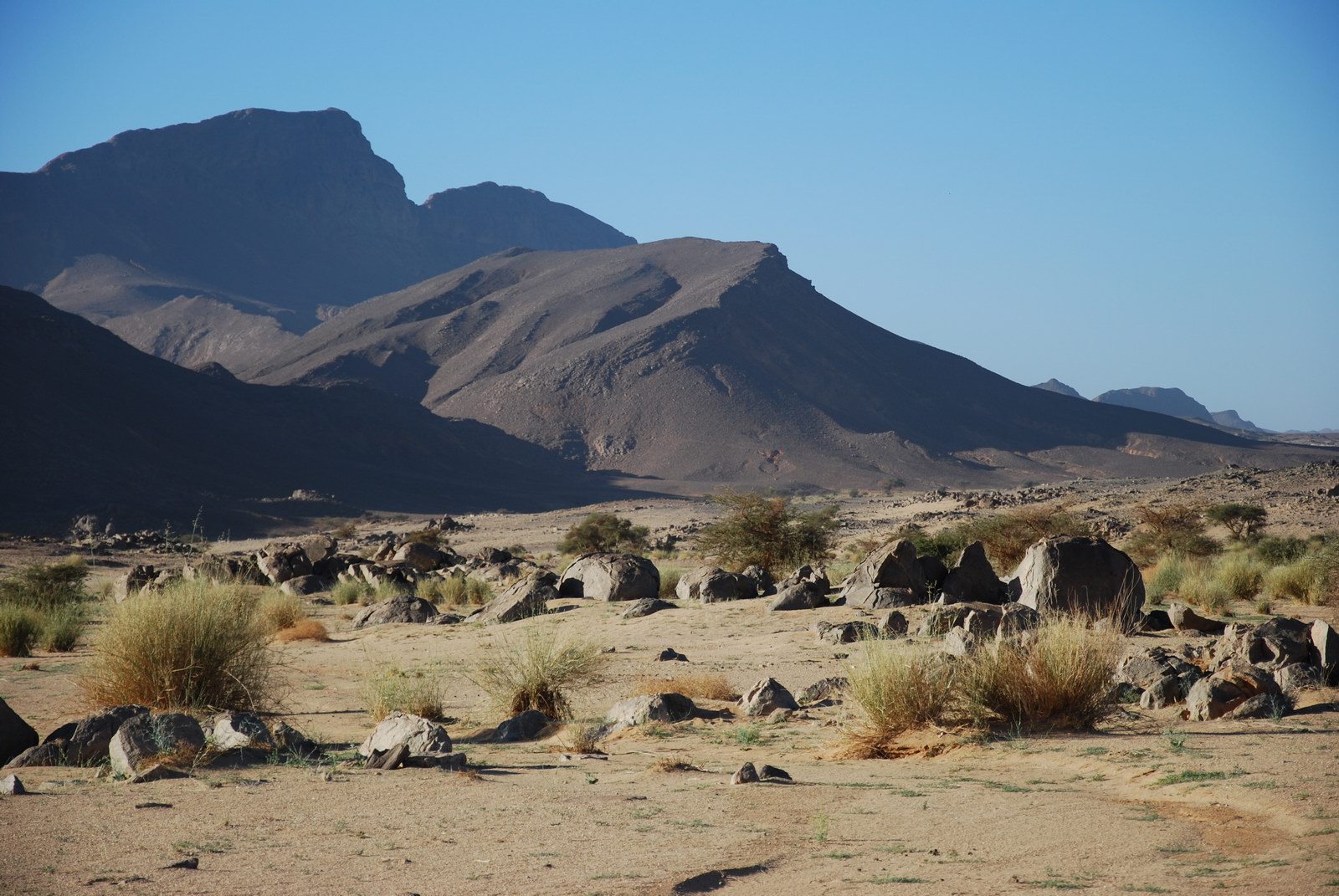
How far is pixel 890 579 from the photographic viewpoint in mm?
18562

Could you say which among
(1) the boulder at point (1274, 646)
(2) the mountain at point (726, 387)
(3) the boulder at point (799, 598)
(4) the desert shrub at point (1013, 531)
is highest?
(2) the mountain at point (726, 387)

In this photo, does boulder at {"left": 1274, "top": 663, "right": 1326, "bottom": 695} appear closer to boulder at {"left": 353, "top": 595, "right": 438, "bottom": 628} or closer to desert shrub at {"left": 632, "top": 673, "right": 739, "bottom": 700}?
desert shrub at {"left": 632, "top": 673, "right": 739, "bottom": 700}

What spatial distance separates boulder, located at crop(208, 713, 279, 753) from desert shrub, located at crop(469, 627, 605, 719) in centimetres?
272

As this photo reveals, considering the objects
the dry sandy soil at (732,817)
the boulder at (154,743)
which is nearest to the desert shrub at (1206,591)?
the dry sandy soil at (732,817)

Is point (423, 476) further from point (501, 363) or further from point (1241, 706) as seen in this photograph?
point (1241, 706)

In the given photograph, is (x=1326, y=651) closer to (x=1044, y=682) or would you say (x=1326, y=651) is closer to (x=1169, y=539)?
(x=1044, y=682)

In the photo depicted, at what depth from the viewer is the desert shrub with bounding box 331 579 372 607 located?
81.2 ft

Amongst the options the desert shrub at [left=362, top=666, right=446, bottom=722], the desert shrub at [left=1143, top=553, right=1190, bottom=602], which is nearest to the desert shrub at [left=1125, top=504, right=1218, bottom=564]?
the desert shrub at [left=1143, top=553, right=1190, bottom=602]

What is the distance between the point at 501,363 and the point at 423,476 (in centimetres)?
3394

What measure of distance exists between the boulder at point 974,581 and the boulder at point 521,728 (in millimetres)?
8392

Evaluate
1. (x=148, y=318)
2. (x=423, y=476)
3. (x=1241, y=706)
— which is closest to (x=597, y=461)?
(x=423, y=476)

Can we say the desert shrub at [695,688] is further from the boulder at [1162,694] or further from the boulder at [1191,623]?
the boulder at [1191,623]

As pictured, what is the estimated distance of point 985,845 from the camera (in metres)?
6.61

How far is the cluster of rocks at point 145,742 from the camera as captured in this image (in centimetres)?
836
